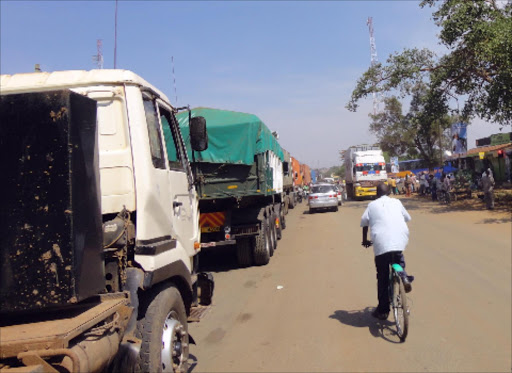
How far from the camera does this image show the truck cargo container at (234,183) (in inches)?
362

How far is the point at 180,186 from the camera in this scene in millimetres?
4367

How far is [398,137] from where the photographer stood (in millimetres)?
48344

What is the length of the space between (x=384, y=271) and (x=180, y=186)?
279 cm

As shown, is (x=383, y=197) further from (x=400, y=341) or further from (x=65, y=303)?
(x=65, y=303)

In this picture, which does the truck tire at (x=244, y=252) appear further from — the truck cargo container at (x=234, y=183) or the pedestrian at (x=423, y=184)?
the pedestrian at (x=423, y=184)

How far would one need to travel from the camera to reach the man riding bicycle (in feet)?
17.6

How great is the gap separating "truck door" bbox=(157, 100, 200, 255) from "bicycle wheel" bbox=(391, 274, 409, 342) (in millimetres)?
2396

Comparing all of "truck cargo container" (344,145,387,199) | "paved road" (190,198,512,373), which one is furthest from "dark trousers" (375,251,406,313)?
"truck cargo container" (344,145,387,199)

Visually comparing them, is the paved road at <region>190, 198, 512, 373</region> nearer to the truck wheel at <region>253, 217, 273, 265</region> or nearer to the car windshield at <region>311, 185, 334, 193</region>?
the truck wheel at <region>253, 217, 273, 265</region>

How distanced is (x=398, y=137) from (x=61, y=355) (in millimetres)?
49368

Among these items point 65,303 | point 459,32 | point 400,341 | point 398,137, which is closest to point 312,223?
point 459,32

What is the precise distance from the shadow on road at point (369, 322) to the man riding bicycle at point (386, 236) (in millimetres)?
124

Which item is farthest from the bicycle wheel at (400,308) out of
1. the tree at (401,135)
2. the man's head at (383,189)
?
the tree at (401,135)

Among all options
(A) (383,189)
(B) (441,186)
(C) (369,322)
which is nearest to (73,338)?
(C) (369,322)
